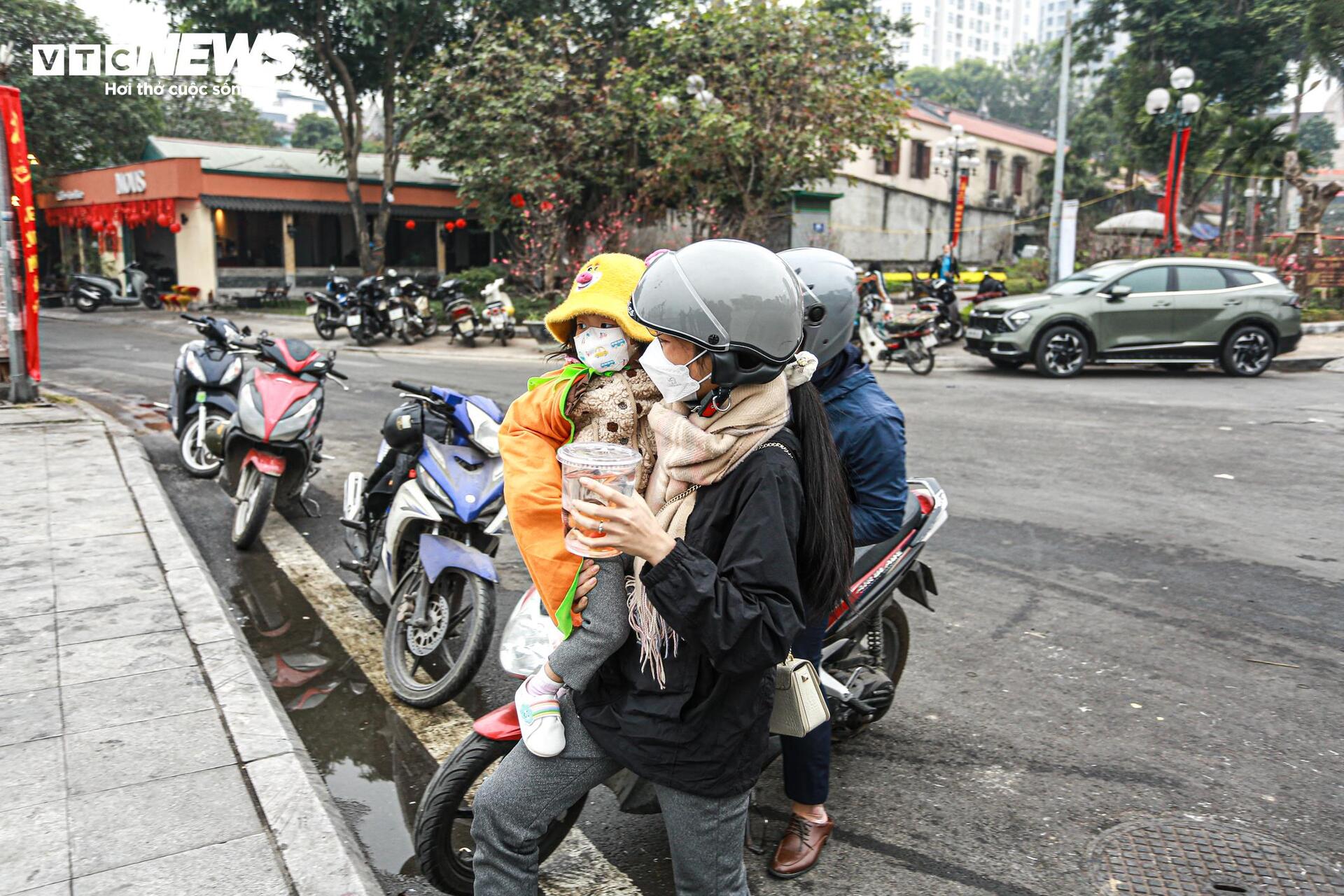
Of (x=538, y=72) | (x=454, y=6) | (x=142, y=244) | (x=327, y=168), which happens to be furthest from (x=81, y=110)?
(x=538, y=72)

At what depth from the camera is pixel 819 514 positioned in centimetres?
196

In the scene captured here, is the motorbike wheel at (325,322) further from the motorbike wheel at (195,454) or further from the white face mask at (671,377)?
the white face mask at (671,377)

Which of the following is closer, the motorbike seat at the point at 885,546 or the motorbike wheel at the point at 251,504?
the motorbike seat at the point at 885,546

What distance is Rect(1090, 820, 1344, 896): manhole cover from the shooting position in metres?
2.80

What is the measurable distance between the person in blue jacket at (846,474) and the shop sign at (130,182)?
28.7 meters

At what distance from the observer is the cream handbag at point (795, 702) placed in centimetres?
229

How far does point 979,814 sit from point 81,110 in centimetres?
3592

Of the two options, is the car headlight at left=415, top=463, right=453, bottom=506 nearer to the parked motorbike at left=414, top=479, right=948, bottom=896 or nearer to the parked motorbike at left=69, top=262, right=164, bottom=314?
the parked motorbike at left=414, top=479, right=948, bottom=896

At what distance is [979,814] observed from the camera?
3.20 meters

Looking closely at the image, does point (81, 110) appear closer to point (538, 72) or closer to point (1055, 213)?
point (538, 72)

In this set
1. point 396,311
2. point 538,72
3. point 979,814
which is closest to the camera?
point 979,814

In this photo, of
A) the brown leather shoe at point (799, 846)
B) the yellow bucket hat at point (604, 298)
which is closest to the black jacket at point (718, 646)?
the yellow bucket hat at point (604, 298)

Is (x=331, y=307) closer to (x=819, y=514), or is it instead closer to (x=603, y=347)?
(x=603, y=347)

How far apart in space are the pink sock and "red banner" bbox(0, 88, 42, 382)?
8.84 meters
